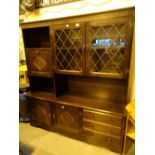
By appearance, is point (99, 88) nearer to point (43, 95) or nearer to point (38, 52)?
point (43, 95)

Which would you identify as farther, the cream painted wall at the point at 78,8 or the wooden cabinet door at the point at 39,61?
the wooden cabinet door at the point at 39,61

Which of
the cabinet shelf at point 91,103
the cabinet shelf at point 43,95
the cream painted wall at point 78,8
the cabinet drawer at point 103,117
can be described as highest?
the cream painted wall at point 78,8

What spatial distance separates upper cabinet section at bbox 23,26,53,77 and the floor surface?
104cm

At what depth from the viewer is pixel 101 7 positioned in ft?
7.18

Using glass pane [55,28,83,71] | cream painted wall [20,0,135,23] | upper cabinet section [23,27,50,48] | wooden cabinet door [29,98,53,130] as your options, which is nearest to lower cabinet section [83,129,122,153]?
wooden cabinet door [29,98,53,130]

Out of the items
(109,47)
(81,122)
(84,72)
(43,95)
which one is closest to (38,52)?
(43,95)

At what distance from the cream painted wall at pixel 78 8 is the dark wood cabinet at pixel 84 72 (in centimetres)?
32

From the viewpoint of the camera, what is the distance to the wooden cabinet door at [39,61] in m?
2.46

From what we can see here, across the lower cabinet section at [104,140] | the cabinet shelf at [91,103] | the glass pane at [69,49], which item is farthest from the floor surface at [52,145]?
the glass pane at [69,49]

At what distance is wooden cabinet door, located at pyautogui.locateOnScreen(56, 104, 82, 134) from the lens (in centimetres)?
230

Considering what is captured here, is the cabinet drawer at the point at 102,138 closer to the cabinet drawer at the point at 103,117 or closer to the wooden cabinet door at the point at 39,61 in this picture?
the cabinet drawer at the point at 103,117

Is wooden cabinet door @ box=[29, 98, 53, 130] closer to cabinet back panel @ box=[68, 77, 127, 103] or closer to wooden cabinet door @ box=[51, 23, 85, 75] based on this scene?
cabinet back panel @ box=[68, 77, 127, 103]
